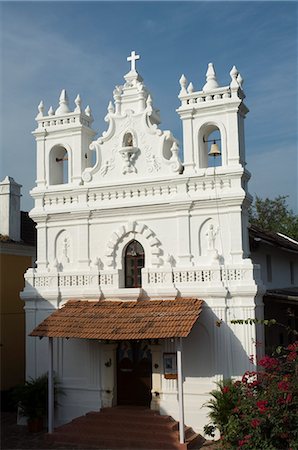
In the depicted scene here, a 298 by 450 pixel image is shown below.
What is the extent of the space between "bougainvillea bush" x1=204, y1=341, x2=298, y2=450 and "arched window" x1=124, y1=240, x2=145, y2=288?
15.8ft

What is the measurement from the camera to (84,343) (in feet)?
55.4

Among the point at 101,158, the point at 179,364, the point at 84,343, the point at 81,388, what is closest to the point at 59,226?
the point at 101,158

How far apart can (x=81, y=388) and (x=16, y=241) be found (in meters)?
6.97

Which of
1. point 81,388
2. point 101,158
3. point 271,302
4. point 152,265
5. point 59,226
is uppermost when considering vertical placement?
point 101,158

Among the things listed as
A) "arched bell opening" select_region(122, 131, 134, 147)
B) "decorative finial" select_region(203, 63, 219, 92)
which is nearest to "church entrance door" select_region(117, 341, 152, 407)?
"arched bell opening" select_region(122, 131, 134, 147)

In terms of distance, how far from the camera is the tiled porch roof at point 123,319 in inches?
558

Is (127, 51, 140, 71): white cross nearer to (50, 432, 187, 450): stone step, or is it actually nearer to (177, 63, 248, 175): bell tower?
(177, 63, 248, 175): bell tower

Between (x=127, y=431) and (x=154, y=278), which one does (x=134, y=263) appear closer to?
(x=154, y=278)

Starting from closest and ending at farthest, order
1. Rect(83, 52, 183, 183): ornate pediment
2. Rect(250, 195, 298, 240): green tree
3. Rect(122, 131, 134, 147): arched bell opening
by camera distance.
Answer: Rect(83, 52, 183, 183): ornate pediment
Rect(122, 131, 134, 147): arched bell opening
Rect(250, 195, 298, 240): green tree

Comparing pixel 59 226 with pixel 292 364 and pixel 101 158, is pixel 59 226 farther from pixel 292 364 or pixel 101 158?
pixel 292 364

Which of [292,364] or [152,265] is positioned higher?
[152,265]

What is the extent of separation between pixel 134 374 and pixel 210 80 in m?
8.83

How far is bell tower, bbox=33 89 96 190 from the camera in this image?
17938mm

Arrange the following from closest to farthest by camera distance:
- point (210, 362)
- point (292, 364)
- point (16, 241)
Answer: point (292, 364), point (210, 362), point (16, 241)
